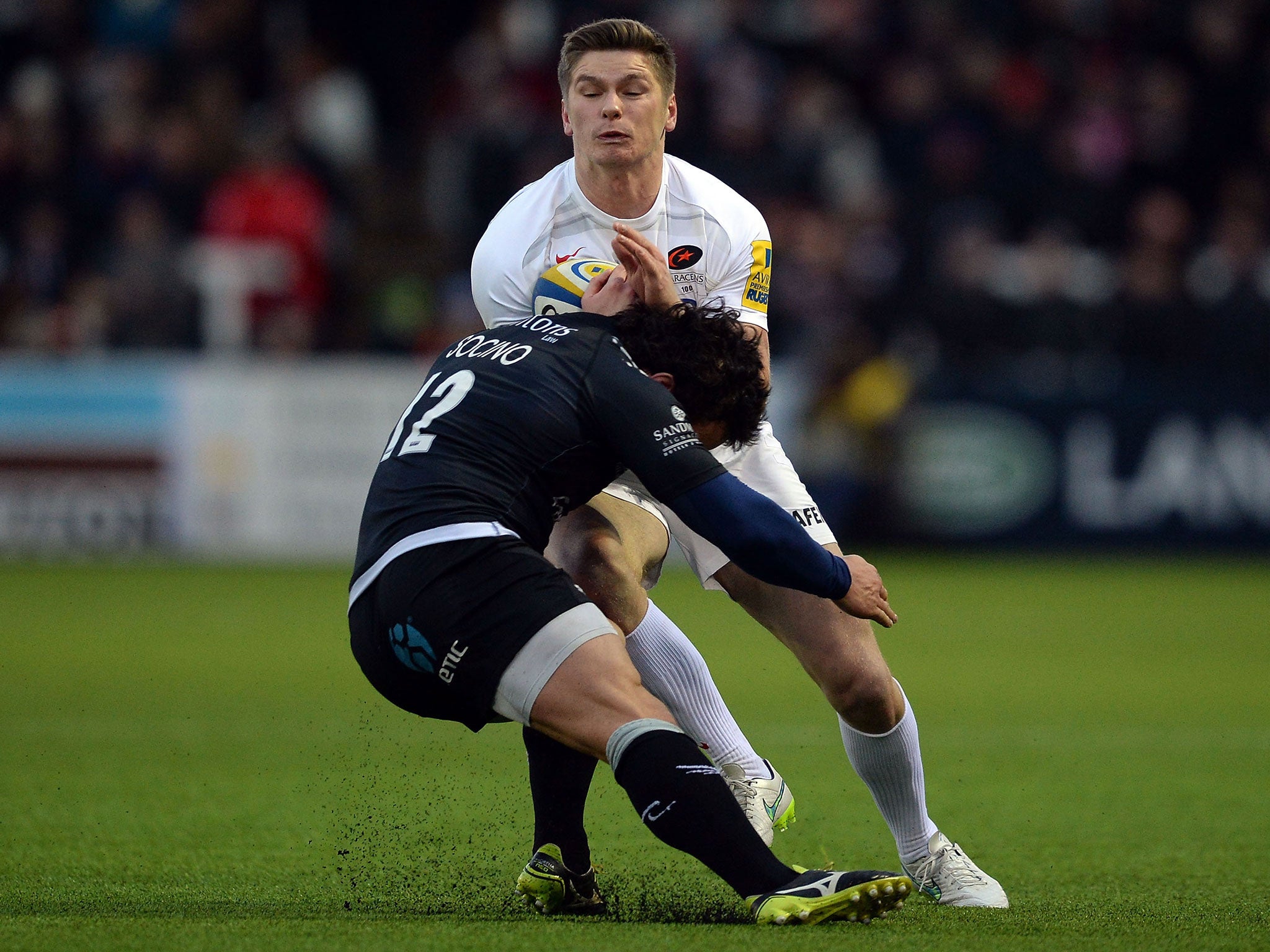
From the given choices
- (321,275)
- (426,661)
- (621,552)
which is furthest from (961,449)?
(426,661)

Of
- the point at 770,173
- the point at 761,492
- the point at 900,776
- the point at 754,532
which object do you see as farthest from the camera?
the point at 770,173

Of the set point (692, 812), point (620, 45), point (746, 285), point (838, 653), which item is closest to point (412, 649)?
point (692, 812)

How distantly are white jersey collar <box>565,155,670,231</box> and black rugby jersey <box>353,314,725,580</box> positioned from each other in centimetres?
82

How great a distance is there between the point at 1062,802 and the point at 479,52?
11.7 metres

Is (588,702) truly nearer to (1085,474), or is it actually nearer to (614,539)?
(614,539)

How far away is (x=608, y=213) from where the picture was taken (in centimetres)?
516

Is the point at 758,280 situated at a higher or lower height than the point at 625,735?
higher

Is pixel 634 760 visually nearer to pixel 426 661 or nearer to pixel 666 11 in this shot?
pixel 426 661

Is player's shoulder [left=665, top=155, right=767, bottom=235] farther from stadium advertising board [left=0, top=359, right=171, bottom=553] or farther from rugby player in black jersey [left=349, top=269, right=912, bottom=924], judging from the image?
stadium advertising board [left=0, top=359, right=171, bottom=553]

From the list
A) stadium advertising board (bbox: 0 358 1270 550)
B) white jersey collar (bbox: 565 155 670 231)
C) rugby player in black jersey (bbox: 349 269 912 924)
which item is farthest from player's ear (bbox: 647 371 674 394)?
stadium advertising board (bbox: 0 358 1270 550)

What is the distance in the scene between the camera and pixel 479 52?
16500 millimetres

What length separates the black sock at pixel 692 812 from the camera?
3.95m

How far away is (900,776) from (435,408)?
1.59 meters

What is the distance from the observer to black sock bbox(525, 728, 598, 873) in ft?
15.2
